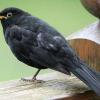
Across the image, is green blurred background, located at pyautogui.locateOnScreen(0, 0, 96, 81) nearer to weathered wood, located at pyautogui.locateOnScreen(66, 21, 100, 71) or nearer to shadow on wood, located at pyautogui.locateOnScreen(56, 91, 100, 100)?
weathered wood, located at pyautogui.locateOnScreen(66, 21, 100, 71)

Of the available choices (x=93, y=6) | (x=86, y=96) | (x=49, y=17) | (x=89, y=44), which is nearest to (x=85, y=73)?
(x=89, y=44)

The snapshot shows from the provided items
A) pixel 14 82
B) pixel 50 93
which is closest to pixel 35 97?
pixel 50 93

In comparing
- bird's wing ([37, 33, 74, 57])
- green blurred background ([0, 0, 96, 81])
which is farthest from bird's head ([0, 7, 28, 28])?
green blurred background ([0, 0, 96, 81])

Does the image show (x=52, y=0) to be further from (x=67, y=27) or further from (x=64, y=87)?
(x=64, y=87)

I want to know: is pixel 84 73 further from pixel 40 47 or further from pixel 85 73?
pixel 40 47

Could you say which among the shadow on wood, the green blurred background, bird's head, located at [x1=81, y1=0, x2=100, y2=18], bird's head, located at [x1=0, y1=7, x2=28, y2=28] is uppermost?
bird's head, located at [x1=81, y1=0, x2=100, y2=18]
